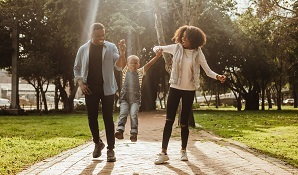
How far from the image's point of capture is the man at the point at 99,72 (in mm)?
6133

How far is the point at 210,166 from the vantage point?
5945 millimetres

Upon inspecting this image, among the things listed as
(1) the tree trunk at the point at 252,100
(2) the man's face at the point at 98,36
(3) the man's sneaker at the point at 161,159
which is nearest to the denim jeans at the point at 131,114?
(3) the man's sneaker at the point at 161,159

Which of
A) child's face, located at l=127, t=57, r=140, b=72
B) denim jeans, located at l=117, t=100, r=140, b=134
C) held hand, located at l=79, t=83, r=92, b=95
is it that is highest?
child's face, located at l=127, t=57, r=140, b=72

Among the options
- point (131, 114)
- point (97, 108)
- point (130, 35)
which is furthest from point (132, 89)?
point (130, 35)

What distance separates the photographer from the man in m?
6.13

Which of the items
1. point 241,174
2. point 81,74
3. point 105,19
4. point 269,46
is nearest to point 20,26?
point 105,19

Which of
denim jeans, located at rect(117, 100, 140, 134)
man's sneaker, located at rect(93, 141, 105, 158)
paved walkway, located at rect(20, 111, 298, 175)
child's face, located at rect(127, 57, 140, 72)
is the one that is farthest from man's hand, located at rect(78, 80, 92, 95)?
child's face, located at rect(127, 57, 140, 72)

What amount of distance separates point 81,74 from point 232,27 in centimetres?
2935

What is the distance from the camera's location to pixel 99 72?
6.19 meters

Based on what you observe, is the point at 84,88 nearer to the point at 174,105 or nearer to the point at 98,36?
the point at 98,36

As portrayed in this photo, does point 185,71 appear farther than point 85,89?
Yes

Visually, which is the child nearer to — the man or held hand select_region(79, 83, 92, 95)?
the man

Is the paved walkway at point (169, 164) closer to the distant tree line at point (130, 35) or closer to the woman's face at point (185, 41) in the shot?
the woman's face at point (185, 41)

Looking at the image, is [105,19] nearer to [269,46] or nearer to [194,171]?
[269,46]
